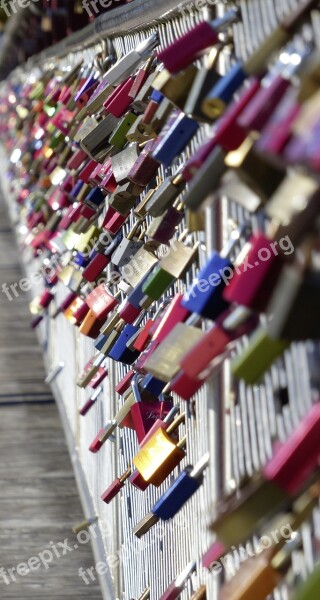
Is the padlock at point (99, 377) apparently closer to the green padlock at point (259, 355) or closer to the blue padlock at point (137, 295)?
the blue padlock at point (137, 295)

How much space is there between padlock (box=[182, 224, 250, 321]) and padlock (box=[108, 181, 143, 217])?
132 centimetres

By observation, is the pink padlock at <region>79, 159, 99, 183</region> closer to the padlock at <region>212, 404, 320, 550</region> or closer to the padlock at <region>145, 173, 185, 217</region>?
the padlock at <region>145, 173, 185, 217</region>

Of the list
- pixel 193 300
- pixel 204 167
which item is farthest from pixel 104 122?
pixel 204 167

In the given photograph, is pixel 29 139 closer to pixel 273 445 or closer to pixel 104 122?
pixel 104 122

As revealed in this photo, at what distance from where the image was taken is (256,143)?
5.48ft

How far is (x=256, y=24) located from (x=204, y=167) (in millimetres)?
318

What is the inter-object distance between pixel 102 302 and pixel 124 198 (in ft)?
2.23

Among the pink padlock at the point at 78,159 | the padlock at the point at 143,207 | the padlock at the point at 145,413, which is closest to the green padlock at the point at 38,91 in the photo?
the pink padlock at the point at 78,159

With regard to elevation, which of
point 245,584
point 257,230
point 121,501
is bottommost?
point 121,501

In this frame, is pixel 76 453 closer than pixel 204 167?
No

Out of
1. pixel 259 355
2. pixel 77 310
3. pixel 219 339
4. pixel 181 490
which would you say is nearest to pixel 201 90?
pixel 219 339

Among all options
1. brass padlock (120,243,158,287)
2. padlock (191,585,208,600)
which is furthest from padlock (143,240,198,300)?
padlock (191,585,208,600)

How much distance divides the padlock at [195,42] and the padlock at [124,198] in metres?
1.26

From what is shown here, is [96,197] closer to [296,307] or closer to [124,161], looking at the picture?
[124,161]
